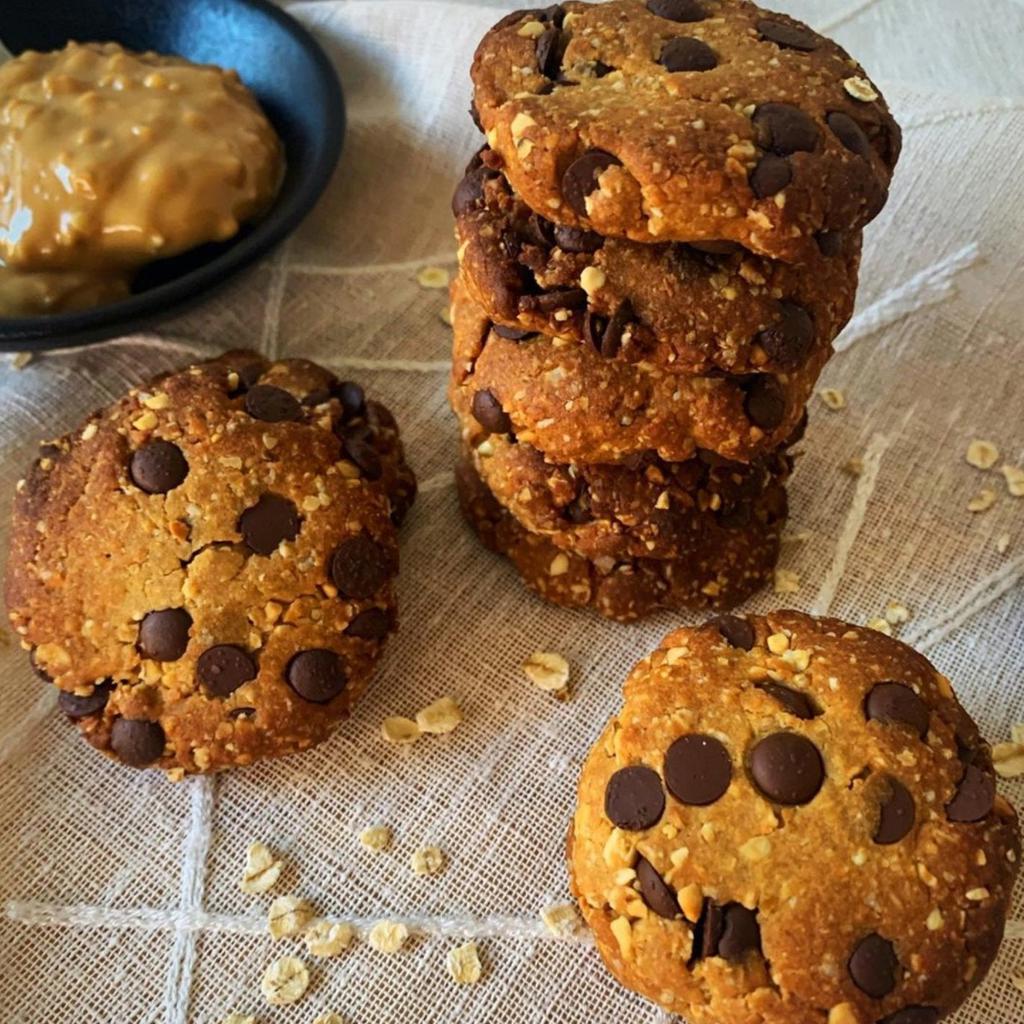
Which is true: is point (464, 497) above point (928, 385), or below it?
below

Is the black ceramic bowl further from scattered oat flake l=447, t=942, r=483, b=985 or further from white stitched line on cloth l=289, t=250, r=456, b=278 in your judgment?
scattered oat flake l=447, t=942, r=483, b=985

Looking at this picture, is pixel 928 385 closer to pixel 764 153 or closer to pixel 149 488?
pixel 764 153

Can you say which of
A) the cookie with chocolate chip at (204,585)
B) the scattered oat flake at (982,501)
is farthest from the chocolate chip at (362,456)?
the scattered oat flake at (982,501)

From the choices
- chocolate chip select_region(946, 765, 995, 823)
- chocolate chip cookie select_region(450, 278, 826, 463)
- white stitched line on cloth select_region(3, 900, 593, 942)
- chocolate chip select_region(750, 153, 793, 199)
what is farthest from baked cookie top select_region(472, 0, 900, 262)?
white stitched line on cloth select_region(3, 900, 593, 942)

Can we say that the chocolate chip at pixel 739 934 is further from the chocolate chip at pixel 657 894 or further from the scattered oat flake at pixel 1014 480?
the scattered oat flake at pixel 1014 480

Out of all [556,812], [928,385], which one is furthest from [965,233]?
[556,812]

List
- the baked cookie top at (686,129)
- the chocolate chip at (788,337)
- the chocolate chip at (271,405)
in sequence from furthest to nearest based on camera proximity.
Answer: the chocolate chip at (271,405) < the chocolate chip at (788,337) < the baked cookie top at (686,129)

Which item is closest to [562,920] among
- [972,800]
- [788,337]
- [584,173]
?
[972,800]
